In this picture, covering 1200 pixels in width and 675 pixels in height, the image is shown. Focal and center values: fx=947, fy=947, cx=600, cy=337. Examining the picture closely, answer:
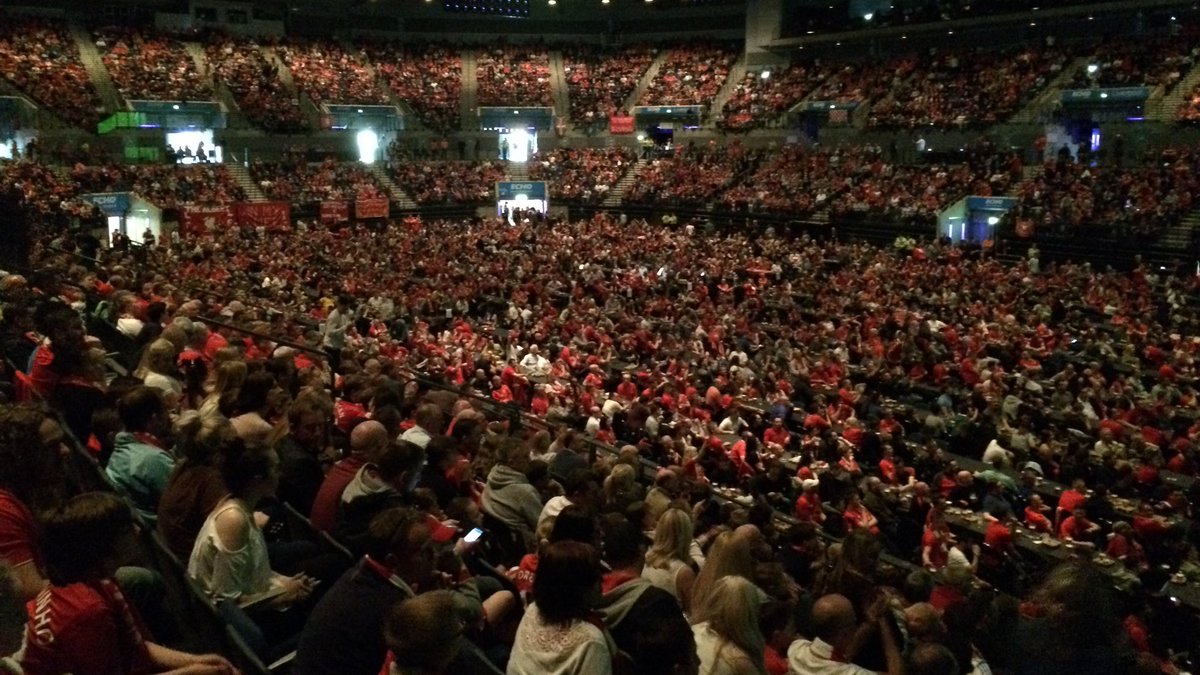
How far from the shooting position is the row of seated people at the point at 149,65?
37781 mm

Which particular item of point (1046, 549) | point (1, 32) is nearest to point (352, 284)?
point (1046, 549)

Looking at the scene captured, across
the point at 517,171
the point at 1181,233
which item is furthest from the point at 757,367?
the point at 517,171

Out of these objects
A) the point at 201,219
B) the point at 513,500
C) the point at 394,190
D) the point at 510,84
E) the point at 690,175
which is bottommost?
the point at 513,500

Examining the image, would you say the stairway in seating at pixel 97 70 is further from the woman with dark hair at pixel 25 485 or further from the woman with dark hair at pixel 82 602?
the woman with dark hair at pixel 82 602

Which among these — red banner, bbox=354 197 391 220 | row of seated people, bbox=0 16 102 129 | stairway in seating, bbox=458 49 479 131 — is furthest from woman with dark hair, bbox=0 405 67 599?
stairway in seating, bbox=458 49 479 131

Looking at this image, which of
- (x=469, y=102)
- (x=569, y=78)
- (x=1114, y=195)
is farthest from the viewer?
(x=569, y=78)

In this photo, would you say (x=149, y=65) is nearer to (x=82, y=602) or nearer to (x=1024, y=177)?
(x=1024, y=177)

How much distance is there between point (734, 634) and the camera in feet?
11.6

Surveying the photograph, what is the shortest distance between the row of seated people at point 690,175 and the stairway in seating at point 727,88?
264 centimetres

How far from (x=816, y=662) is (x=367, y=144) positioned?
43.0 meters

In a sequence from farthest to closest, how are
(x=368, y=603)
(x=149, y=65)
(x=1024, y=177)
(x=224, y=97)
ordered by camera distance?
(x=224, y=97) < (x=149, y=65) < (x=1024, y=177) < (x=368, y=603)

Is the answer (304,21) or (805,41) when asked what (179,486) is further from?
(304,21)

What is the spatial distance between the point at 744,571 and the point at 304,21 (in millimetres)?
48824

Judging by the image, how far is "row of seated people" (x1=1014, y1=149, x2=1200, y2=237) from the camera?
24.9 m
